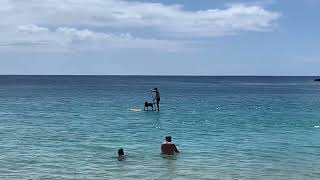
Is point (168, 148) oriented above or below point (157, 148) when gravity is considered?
above

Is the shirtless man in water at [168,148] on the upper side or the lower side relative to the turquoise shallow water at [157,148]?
upper

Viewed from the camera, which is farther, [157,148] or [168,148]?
[157,148]

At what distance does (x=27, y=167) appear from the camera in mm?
25688

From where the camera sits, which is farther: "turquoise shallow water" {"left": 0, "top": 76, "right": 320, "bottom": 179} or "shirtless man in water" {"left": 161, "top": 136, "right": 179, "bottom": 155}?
"shirtless man in water" {"left": 161, "top": 136, "right": 179, "bottom": 155}

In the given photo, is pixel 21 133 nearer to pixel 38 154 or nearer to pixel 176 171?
pixel 38 154

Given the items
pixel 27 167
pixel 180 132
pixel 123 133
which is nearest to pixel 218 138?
pixel 180 132

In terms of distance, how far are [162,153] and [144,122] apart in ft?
63.8

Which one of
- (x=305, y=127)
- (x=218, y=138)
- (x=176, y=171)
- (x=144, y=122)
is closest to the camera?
(x=176, y=171)

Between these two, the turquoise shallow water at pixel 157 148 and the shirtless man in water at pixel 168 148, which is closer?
the turquoise shallow water at pixel 157 148

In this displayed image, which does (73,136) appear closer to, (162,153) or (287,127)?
(162,153)

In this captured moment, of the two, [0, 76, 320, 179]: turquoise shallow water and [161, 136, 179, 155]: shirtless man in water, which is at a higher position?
[161, 136, 179, 155]: shirtless man in water

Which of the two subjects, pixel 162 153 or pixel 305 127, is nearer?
pixel 162 153

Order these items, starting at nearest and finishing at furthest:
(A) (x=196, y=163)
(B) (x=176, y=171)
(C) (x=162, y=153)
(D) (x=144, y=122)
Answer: (B) (x=176, y=171), (A) (x=196, y=163), (C) (x=162, y=153), (D) (x=144, y=122)

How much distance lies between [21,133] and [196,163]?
689 inches
